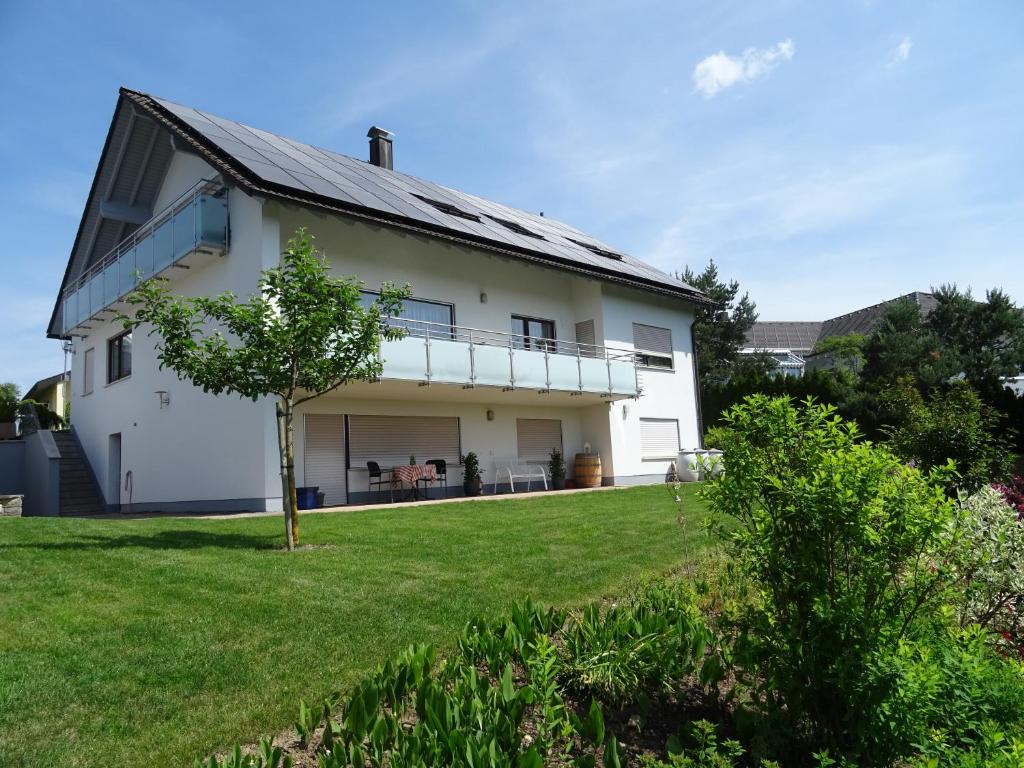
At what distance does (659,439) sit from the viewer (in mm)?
22844

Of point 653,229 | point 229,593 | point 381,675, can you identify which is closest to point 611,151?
point 653,229

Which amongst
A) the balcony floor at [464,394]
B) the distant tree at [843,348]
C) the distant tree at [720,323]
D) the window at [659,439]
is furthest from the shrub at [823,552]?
the distant tree at [843,348]

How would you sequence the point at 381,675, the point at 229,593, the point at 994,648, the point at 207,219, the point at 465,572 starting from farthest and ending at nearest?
the point at 207,219, the point at 465,572, the point at 229,593, the point at 994,648, the point at 381,675

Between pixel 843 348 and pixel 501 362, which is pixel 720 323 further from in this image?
pixel 501 362

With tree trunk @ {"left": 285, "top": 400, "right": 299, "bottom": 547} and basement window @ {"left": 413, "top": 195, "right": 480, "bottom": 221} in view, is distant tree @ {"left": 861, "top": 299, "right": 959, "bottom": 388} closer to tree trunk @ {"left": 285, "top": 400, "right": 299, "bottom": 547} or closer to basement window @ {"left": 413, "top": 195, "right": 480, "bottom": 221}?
basement window @ {"left": 413, "top": 195, "right": 480, "bottom": 221}

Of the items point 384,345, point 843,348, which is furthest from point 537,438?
point 843,348

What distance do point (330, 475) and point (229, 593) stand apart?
10526 millimetres

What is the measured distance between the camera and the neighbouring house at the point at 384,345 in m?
15.0

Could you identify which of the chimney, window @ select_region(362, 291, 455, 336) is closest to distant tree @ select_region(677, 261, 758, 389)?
the chimney

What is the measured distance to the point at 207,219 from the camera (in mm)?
15008

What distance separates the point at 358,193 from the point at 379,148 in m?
8.01

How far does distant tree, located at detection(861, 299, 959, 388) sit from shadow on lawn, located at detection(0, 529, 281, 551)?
32511mm

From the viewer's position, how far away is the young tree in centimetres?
807

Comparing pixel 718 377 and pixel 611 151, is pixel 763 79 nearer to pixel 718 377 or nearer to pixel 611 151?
pixel 611 151
